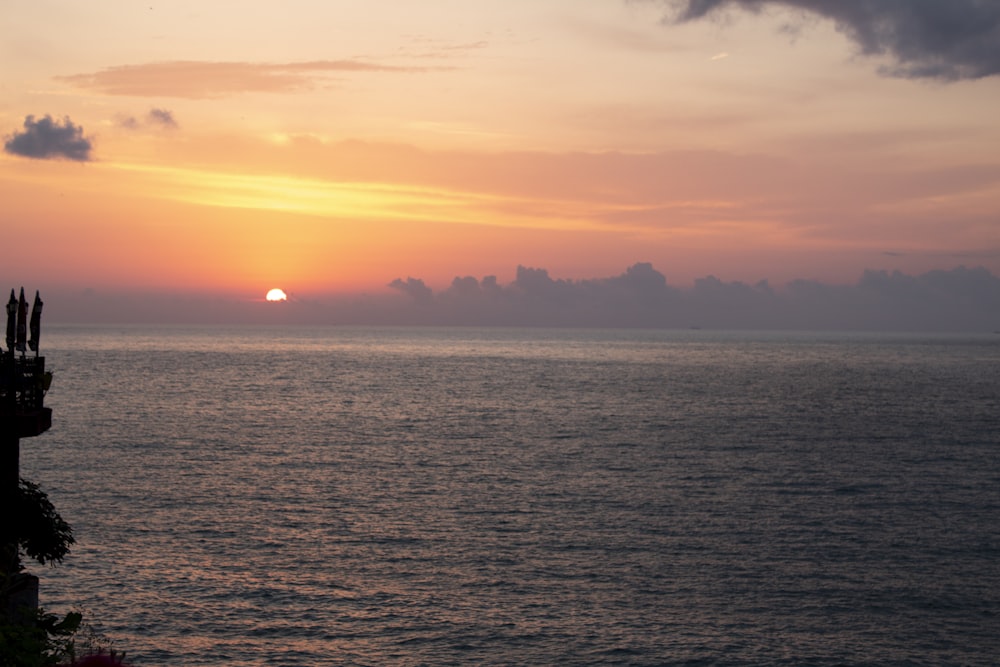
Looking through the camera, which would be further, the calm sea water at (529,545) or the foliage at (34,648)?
the calm sea water at (529,545)

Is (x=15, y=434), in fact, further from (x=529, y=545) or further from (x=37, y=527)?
(x=529, y=545)

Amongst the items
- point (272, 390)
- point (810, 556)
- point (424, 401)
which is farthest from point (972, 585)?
point (272, 390)

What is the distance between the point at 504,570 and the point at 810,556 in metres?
18.9

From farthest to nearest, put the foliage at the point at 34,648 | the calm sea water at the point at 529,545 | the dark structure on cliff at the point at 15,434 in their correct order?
the calm sea water at the point at 529,545 < the dark structure on cliff at the point at 15,434 < the foliage at the point at 34,648

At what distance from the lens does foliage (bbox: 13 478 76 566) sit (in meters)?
27.9

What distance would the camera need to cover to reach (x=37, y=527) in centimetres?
2820

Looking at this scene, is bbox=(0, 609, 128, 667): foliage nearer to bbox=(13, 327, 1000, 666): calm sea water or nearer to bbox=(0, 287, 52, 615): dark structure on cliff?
bbox=(0, 287, 52, 615): dark structure on cliff

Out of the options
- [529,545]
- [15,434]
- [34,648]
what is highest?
[15,434]

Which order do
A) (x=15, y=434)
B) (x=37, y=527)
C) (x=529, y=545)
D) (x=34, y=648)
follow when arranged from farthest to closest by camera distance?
1. (x=529, y=545)
2. (x=37, y=527)
3. (x=15, y=434)
4. (x=34, y=648)

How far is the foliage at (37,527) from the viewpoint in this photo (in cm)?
2794

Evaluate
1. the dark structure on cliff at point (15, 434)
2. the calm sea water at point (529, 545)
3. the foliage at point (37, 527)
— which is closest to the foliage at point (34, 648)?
the dark structure on cliff at point (15, 434)

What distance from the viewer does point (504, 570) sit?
174ft

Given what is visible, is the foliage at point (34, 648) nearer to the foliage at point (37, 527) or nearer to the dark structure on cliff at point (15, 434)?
the dark structure on cliff at point (15, 434)

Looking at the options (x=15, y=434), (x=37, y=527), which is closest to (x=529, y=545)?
(x=37, y=527)
